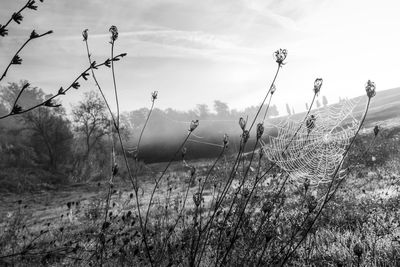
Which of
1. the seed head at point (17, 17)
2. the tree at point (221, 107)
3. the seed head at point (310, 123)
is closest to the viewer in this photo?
the seed head at point (17, 17)

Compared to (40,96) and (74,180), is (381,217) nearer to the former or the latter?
(74,180)

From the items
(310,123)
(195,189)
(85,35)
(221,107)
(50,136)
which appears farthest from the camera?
(221,107)

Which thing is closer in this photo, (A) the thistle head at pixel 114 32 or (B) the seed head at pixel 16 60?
(B) the seed head at pixel 16 60

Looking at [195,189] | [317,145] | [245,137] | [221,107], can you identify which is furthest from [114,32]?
[221,107]

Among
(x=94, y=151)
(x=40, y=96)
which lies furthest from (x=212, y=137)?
(x=40, y=96)

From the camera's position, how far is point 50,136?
32.9m

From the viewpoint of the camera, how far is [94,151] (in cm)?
3538

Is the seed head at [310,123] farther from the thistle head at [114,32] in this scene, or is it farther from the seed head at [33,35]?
the seed head at [33,35]

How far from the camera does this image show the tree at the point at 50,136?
3203cm

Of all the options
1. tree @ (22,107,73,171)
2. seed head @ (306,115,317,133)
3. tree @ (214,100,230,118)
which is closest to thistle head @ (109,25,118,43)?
seed head @ (306,115,317,133)

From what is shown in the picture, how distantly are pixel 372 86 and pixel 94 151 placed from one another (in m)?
36.3

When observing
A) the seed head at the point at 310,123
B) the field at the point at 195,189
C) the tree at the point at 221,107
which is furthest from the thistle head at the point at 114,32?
the tree at the point at 221,107

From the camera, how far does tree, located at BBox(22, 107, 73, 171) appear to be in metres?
32.0

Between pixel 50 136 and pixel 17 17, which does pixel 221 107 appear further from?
pixel 17 17
